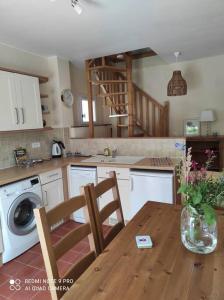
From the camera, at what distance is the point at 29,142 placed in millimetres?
3170

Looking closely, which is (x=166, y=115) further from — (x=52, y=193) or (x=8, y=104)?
(x=8, y=104)

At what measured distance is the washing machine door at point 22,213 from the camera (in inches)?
88.6

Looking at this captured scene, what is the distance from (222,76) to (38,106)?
11.8 ft

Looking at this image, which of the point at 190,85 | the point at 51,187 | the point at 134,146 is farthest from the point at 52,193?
the point at 190,85

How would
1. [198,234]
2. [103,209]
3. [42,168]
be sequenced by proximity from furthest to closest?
[42,168]
[103,209]
[198,234]

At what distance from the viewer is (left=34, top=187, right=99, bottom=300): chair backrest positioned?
0.92 meters

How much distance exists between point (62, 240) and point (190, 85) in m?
4.47

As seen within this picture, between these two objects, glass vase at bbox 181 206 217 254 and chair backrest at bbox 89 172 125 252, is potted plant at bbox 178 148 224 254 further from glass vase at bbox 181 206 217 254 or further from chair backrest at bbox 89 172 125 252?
chair backrest at bbox 89 172 125 252

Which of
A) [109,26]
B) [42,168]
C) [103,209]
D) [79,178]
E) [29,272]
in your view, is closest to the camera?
[103,209]

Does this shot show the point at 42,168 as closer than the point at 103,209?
No

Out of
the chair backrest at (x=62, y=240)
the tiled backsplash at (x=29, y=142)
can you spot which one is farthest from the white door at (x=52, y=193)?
the chair backrest at (x=62, y=240)

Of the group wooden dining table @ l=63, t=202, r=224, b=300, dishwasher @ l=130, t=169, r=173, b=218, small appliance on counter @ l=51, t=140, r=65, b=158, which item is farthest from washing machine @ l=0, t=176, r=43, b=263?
wooden dining table @ l=63, t=202, r=224, b=300

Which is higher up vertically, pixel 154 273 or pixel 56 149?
pixel 56 149

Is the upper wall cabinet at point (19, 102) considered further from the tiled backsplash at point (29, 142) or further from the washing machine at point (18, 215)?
the washing machine at point (18, 215)
